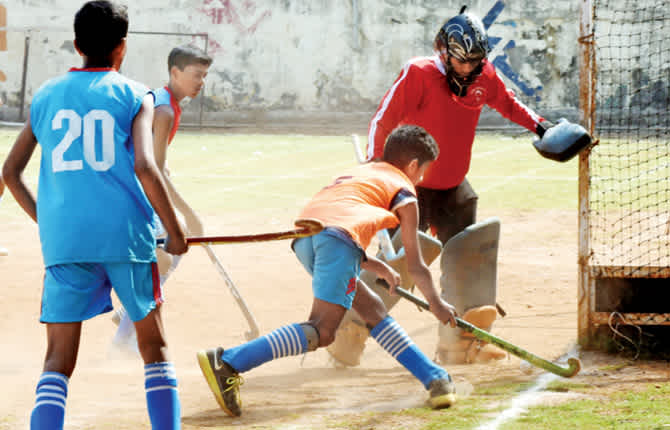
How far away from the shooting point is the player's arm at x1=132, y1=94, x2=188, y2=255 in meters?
3.06

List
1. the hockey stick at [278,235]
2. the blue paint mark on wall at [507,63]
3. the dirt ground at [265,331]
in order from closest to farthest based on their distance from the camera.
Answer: the hockey stick at [278,235], the dirt ground at [265,331], the blue paint mark on wall at [507,63]

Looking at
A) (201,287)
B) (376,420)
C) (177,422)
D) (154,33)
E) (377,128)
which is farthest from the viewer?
(154,33)

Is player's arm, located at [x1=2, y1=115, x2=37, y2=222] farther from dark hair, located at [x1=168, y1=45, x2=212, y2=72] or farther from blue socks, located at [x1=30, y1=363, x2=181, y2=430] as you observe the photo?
dark hair, located at [x1=168, y1=45, x2=212, y2=72]

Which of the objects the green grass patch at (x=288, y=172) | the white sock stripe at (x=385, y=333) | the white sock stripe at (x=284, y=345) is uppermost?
the white sock stripe at (x=284, y=345)

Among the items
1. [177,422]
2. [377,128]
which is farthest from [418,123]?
[177,422]

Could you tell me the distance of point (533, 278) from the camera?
7496 mm

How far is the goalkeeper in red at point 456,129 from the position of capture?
5.12 meters

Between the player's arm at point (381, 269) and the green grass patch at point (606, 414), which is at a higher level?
the player's arm at point (381, 269)

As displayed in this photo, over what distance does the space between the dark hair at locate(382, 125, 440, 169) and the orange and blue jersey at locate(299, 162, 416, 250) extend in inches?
2.6

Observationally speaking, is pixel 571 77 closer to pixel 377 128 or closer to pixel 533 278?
pixel 533 278

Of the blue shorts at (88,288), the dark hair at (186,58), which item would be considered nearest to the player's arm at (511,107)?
the dark hair at (186,58)

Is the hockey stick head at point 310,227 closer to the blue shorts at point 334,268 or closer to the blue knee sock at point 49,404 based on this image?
the blue shorts at point 334,268

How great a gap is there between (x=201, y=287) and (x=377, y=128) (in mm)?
2661

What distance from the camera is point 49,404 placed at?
3088 millimetres
